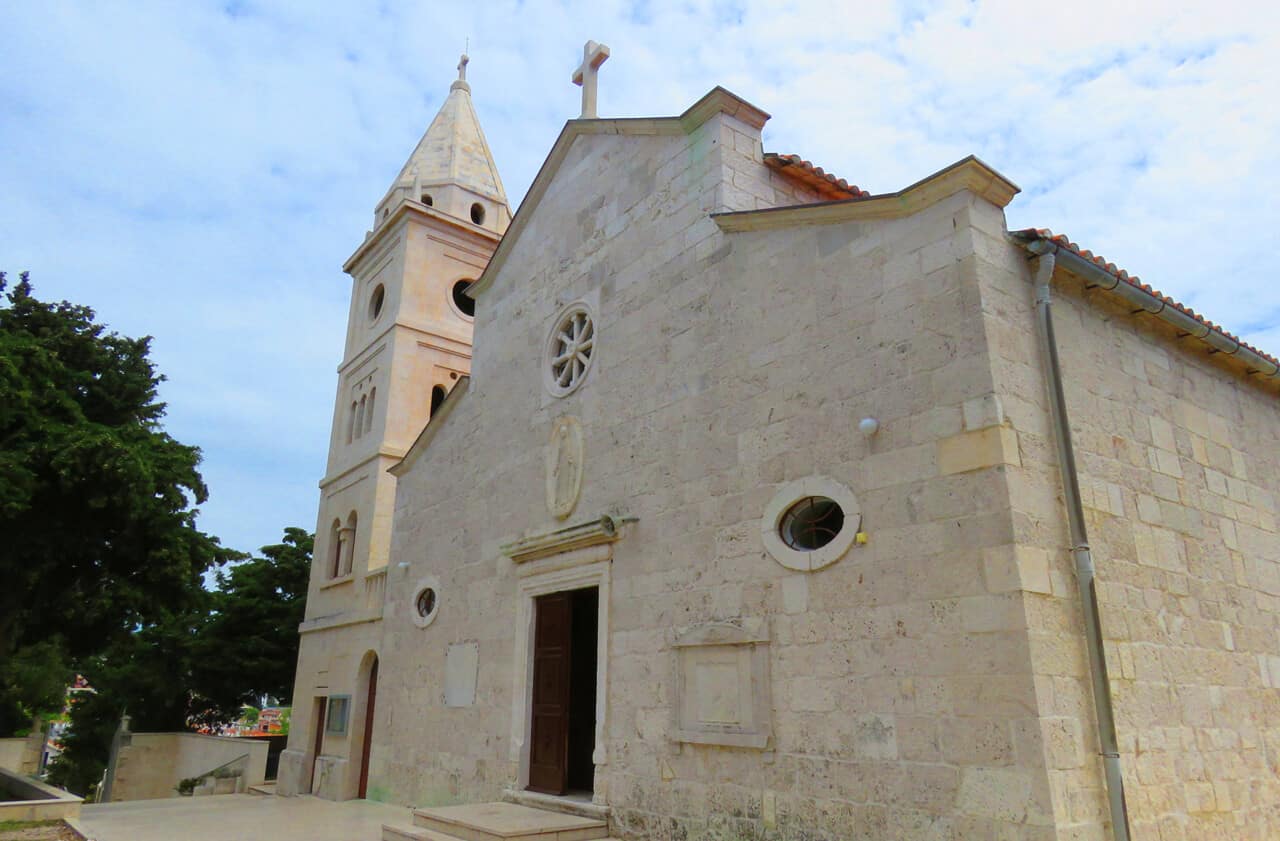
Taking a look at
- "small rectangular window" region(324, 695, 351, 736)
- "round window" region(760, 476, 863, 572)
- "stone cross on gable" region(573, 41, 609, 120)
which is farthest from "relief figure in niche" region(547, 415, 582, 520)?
"small rectangular window" region(324, 695, 351, 736)

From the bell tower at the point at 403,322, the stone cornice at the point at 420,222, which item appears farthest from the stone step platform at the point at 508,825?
the stone cornice at the point at 420,222

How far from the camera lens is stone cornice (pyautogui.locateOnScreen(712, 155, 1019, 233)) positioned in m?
6.36

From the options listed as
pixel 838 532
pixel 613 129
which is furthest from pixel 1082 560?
pixel 613 129

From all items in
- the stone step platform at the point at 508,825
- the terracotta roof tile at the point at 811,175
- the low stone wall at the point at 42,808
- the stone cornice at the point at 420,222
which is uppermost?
the stone cornice at the point at 420,222

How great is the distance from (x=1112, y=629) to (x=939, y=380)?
2036 mm

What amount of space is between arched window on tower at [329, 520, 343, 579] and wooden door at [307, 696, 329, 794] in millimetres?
2298

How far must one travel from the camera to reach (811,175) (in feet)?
29.9

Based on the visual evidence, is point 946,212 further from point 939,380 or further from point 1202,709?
point 1202,709

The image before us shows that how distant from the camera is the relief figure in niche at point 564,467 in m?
9.45

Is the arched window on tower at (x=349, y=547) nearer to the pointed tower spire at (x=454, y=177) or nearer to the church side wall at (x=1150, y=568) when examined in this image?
the pointed tower spire at (x=454, y=177)

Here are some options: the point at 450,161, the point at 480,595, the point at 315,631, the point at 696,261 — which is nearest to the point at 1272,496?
the point at 696,261

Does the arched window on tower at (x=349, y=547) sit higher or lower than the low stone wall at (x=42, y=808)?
higher

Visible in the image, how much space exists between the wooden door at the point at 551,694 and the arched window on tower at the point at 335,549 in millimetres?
8492

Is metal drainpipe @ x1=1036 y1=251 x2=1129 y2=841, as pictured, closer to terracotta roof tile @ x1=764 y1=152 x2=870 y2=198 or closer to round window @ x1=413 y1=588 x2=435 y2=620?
terracotta roof tile @ x1=764 y1=152 x2=870 y2=198
